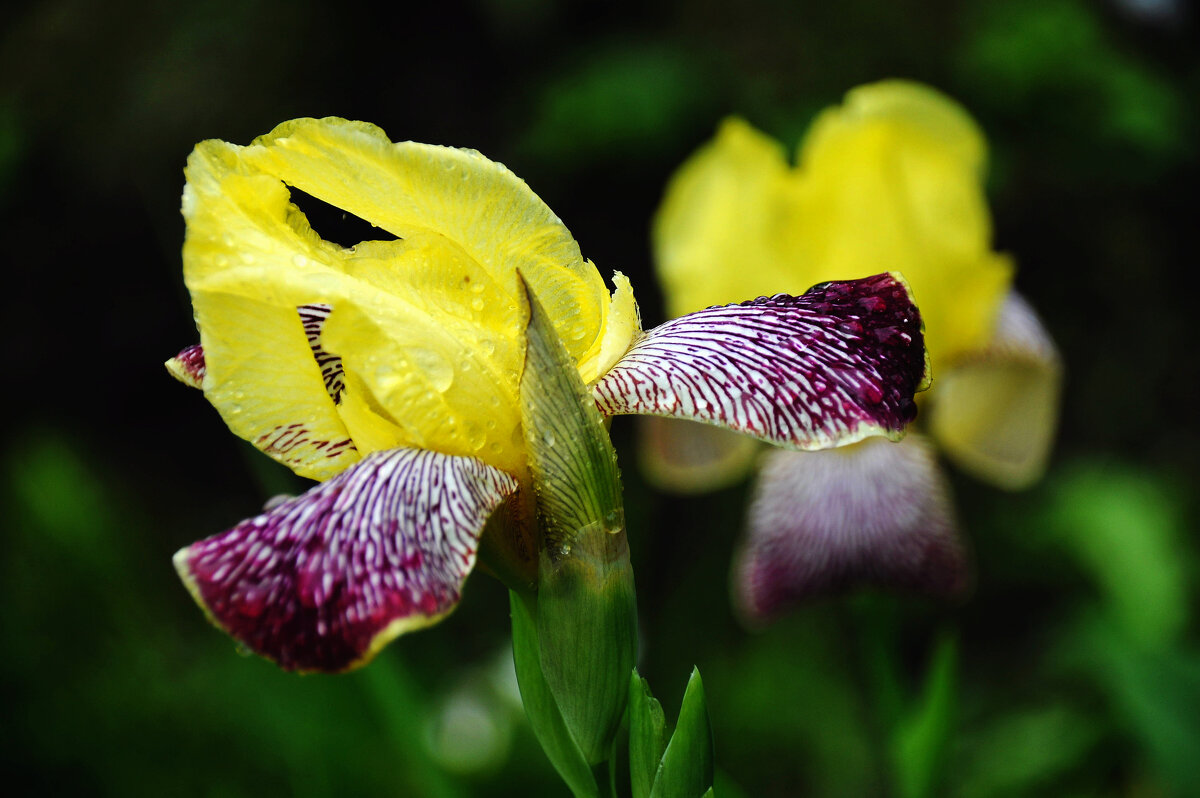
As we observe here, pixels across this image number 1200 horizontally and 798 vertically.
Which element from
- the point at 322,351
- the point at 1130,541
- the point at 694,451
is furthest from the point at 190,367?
the point at 1130,541

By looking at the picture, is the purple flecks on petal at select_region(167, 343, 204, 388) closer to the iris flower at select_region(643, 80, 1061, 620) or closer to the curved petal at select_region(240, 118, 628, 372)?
the curved petal at select_region(240, 118, 628, 372)

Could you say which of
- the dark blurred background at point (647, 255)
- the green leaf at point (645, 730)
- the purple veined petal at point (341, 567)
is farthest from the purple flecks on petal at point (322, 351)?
the dark blurred background at point (647, 255)

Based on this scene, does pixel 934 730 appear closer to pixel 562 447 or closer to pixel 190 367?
pixel 562 447

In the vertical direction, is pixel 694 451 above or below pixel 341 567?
below

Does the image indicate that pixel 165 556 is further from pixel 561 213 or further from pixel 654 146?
pixel 654 146

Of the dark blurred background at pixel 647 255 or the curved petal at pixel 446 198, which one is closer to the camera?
the curved petal at pixel 446 198

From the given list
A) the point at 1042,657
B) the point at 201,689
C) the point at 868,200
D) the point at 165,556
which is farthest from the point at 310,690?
Result: the point at 1042,657

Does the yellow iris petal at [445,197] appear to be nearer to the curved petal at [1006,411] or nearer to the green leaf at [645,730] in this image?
the green leaf at [645,730]
